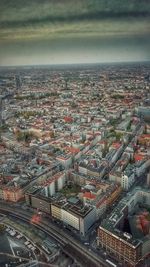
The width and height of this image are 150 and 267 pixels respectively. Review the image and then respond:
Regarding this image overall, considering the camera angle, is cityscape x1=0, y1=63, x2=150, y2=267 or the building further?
cityscape x1=0, y1=63, x2=150, y2=267

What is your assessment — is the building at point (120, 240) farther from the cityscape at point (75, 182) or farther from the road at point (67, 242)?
the road at point (67, 242)

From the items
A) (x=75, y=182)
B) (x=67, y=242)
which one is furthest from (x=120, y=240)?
(x=75, y=182)

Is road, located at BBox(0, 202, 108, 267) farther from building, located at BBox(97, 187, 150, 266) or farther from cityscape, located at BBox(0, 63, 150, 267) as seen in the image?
building, located at BBox(97, 187, 150, 266)

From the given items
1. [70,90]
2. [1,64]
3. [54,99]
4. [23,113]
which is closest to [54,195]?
[1,64]

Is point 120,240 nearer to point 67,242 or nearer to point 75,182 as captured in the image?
point 67,242

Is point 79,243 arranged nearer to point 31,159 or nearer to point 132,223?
point 132,223

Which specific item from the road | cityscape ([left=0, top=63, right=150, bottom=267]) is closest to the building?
cityscape ([left=0, top=63, right=150, bottom=267])
